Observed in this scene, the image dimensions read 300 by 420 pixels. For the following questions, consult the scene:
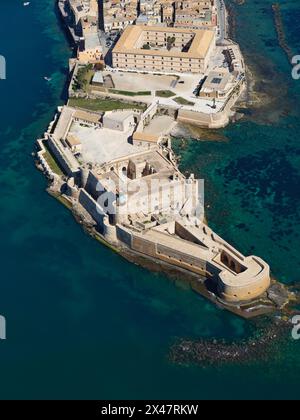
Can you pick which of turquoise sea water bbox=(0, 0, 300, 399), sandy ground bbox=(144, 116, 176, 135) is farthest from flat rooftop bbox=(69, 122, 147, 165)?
turquoise sea water bbox=(0, 0, 300, 399)

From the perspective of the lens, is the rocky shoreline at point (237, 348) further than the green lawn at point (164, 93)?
No

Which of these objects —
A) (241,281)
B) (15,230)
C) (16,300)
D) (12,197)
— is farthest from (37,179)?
(241,281)

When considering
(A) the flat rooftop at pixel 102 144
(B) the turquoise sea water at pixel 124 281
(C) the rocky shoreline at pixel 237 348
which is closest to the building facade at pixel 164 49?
(B) the turquoise sea water at pixel 124 281

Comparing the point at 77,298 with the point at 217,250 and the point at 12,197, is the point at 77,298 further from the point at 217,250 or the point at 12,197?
the point at 12,197

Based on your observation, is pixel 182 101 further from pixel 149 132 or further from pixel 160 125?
pixel 149 132

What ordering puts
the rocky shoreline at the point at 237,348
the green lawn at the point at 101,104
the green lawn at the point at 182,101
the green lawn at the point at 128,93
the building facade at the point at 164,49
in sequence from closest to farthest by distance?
the rocky shoreline at the point at 237,348 → the green lawn at the point at 182,101 → the green lawn at the point at 101,104 → the green lawn at the point at 128,93 → the building facade at the point at 164,49

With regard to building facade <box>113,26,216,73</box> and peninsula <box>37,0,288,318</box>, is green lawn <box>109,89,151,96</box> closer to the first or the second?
peninsula <box>37,0,288,318</box>

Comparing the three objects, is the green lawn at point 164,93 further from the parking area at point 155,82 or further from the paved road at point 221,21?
the paved road at point 221,21

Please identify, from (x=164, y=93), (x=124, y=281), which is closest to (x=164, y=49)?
(x=164, y=93)
